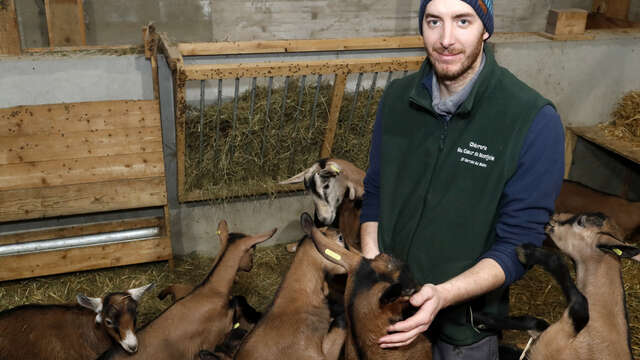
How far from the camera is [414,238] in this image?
9.30 ft

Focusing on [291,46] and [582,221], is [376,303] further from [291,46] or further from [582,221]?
[291,46]

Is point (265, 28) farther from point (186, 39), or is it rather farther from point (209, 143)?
point (209, 143)

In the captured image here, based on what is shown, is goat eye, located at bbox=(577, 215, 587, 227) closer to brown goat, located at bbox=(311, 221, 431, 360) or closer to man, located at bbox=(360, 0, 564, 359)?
man, located at bbox=(360, 0, 564, 359)

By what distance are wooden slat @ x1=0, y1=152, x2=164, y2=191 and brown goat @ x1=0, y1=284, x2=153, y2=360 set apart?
154 centimetres

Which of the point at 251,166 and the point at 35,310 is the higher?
the point at 251,166

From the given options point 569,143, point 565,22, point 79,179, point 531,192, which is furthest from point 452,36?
point 569,143

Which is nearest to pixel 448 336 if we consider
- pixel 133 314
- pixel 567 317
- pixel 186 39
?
pixel 567 317

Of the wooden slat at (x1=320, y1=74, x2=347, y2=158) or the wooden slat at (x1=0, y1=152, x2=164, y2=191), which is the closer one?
the wooden slat at (x1=0, y1=152, x2=164, y2=191)

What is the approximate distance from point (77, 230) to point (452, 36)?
526 cm

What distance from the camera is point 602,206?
657 cm

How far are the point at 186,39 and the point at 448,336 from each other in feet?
23.5

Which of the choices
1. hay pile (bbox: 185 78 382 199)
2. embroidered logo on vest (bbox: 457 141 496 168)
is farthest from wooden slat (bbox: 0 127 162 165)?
embroidered logo on vest (bbox: 457 141 496 168)

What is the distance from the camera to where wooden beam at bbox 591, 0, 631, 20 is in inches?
367

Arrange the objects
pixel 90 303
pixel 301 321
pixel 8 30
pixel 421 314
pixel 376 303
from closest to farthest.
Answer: pixel 421 314 → pixel 376 303 → pixel 301 321 → pixel 90 303 → pixel 8 30
